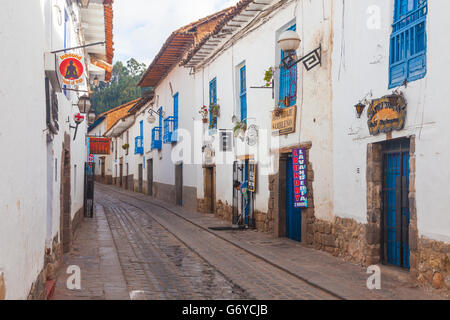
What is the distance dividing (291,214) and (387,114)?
4.44 m

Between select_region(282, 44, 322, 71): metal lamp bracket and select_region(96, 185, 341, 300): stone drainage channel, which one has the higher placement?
select_region(282, 44, 322, 71): metal lamp bracket

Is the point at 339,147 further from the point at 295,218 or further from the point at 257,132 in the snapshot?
the point at 257,132

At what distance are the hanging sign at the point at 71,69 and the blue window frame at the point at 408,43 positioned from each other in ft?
15.5

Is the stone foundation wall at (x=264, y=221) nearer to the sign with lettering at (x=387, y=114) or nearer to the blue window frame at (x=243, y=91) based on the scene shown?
the blue window frame at (x=243, y=91)

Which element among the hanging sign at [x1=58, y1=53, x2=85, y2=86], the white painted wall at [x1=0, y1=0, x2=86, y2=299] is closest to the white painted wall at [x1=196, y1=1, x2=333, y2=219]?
the hanging sign at [x1=58, y1=53, x2=85, y2=86]

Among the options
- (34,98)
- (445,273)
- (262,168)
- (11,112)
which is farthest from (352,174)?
(11,112)

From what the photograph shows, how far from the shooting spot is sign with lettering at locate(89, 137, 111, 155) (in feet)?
75.2

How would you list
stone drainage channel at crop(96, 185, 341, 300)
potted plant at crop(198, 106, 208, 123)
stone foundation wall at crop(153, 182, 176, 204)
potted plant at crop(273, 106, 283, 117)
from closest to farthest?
1. stone drainage channel at crop(96, 185, 341, 300)
2. potted plant at crop(273, 106, 283, 117)
3. potted plant at crop(198, 106, 208, 123)
4. stone foundation wall at crop(153, 182, 176, 204)

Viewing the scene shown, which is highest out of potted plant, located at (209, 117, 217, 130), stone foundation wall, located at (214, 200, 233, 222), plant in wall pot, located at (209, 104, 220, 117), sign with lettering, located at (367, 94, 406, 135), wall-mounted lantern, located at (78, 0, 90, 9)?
wall-mounted lantern, located at (78, 0, 90, 9)

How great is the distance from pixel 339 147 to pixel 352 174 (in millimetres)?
624

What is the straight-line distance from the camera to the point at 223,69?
Answer: 15.6 meters

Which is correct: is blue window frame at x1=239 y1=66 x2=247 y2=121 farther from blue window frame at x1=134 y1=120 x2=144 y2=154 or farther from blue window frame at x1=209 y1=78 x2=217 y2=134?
blue window frame at x1=134 y1=120 x2=144 y2=154

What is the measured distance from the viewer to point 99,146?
23422 mm

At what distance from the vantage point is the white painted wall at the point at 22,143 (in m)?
3.54
